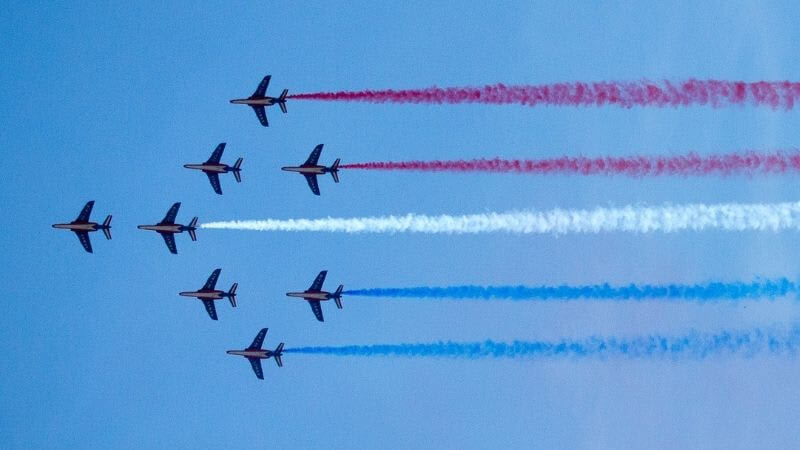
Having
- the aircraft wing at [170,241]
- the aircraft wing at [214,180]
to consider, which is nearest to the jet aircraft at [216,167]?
the aircraft wing at [214,180]

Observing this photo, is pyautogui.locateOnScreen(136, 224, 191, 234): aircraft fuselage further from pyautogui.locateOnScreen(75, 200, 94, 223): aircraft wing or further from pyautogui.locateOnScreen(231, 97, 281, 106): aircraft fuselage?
pyautogui.locateOnScreen(231, 97, 281, 106): aircraft fuselage

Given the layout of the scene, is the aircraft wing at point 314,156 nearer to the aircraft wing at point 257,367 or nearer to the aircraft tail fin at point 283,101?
the aircraft tail fin at point 283,101

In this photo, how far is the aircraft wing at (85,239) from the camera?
206 feet

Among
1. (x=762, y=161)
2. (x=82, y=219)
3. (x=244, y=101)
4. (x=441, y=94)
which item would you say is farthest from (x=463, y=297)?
(x=82, y=219)

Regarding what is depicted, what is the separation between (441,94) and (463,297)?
26.2 ft

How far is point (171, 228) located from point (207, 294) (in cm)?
364

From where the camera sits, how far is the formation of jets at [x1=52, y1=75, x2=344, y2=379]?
5788 cm

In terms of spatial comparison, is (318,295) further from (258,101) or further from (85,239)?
(85,239)

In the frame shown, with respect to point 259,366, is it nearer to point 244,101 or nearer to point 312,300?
point 312,300

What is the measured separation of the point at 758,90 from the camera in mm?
42844

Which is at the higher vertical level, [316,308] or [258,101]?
[258,101]

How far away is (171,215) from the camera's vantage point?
61.8 metres

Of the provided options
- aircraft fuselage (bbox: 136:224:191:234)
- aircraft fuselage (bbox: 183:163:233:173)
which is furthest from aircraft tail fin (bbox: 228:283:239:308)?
aircraft fuselage (bbox: 183:163:233:173)

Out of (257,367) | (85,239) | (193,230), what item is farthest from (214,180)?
(257,367)
